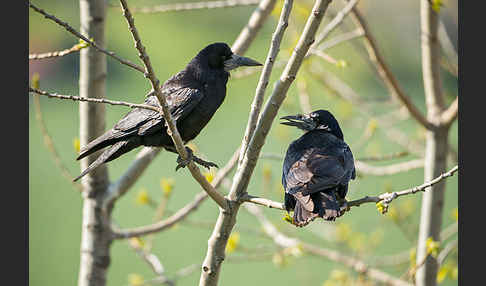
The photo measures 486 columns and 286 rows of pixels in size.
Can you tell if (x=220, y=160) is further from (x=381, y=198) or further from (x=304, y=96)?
(x=381, y=198)

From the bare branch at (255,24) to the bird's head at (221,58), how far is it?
0.35ft

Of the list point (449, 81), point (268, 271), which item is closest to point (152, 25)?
point (449, 81)

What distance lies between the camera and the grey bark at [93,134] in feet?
12.1

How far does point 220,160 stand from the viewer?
22.7ft

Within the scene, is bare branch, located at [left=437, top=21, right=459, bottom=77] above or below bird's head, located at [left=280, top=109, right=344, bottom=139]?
above

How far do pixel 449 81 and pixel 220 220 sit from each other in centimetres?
838

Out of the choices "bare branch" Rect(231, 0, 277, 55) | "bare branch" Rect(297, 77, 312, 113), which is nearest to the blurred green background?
"bare branch" Rect(297, 77, 312, 113)

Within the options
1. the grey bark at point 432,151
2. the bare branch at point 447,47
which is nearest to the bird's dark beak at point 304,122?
the grey bark at point 432,151

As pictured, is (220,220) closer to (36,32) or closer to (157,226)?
(157,226)

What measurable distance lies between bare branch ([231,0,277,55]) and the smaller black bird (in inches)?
24.6

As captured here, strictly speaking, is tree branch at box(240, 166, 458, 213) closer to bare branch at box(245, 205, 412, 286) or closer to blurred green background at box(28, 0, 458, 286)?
bare branch at box(245, 205, 412, 286)

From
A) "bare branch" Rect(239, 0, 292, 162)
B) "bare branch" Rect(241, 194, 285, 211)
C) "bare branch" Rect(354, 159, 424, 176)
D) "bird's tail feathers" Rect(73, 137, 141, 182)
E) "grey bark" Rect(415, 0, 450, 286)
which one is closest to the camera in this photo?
"bare branch" Rect(241, 194, 285, 211)

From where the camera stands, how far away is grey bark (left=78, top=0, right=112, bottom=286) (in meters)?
3.69

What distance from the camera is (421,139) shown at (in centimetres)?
585
